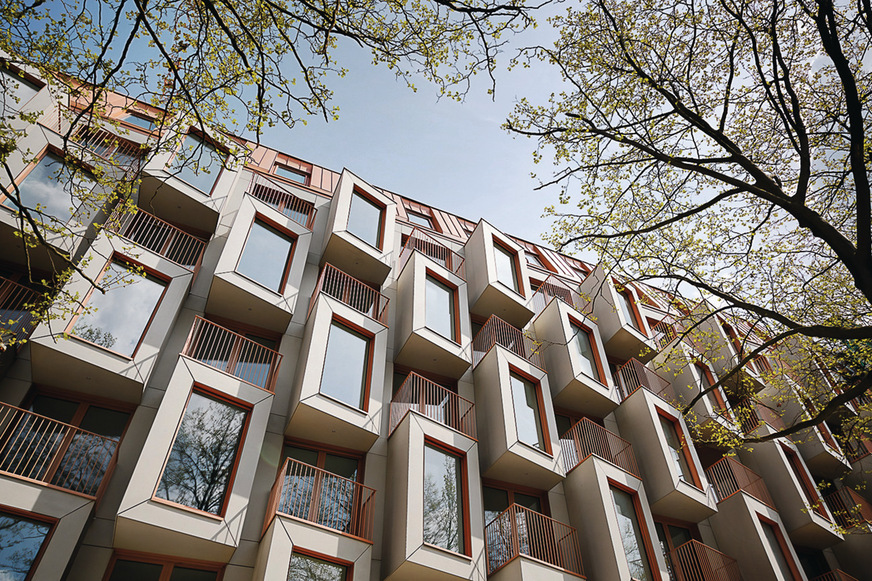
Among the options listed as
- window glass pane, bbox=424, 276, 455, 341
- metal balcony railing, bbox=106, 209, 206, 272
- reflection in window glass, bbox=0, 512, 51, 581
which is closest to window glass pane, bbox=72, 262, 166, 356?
metal balcony railing, bbox=106, 209, 206, 272

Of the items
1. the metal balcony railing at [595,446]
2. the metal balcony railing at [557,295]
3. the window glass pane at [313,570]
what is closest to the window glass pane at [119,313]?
the window glass pane at [313,570]

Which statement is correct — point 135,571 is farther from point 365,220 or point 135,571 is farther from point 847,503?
point 847,503

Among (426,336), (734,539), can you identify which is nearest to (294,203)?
(426,336)

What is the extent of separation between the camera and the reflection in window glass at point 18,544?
7301 mm

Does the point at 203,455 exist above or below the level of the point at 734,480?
below

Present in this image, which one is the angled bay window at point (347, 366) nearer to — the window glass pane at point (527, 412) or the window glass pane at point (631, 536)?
the window glass pane at point (527, 412)

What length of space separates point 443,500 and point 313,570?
3.20 metres

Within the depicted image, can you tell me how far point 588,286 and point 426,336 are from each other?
1035 cm

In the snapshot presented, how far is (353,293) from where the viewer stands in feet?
48.6

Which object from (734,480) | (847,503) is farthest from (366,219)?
(847,503)

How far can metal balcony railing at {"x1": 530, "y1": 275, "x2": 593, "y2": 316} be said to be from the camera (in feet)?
64.4

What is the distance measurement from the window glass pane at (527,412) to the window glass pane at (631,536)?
2416 millimetres

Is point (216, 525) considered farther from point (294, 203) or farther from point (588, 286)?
point (588, 286)

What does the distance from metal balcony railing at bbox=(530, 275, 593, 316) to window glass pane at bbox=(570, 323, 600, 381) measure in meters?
1.66
